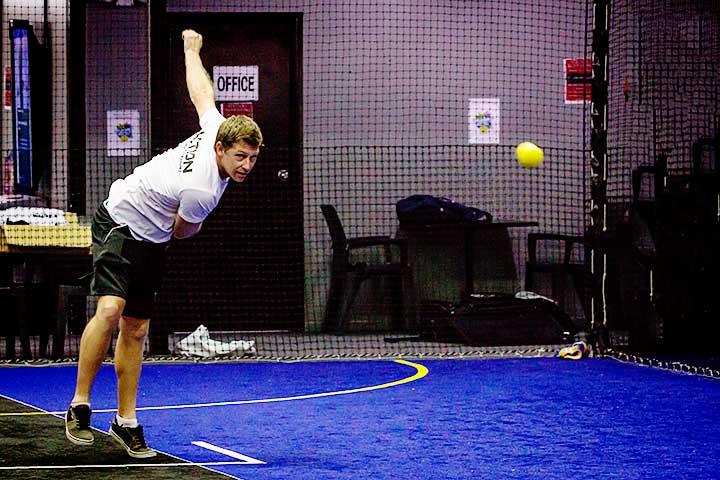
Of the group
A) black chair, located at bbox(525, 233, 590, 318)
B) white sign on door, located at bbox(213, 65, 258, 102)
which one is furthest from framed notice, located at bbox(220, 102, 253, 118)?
black chair, located at bbox(525, 233, 590, 318)

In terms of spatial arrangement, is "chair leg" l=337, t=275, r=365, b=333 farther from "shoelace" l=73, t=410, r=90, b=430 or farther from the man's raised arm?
"shoelace" l=73, t=410, r=90, b=430

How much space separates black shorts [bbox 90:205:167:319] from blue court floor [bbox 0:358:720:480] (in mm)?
653

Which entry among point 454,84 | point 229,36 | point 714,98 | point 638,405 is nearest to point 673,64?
point 714,98

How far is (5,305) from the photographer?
912 centimetres

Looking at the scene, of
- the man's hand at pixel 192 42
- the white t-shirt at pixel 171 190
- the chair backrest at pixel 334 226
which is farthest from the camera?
the chair backrest at pixel 334 226

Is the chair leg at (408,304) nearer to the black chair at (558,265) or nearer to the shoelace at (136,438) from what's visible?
the black chair at (558,265)

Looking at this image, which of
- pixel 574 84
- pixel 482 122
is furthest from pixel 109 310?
pixel 574 84

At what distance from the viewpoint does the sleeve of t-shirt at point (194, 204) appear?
15.2ft

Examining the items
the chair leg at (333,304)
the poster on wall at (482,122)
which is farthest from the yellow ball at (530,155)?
the chair leg at (333,304)

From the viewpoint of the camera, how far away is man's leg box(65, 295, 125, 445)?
15.5 ft

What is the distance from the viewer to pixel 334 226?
10.4 metres

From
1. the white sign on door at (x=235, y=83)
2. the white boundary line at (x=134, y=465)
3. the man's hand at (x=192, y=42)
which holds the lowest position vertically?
the white boundary line at (x=134, y=465)

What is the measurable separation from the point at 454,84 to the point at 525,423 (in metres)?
5.98

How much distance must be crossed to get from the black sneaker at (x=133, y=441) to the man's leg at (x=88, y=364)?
0.43 ft
